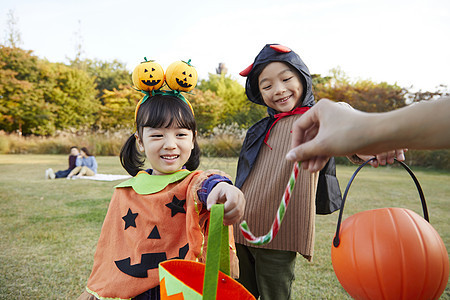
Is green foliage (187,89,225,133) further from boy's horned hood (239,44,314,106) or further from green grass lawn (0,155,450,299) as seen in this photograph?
boy's horned hood (239,44,314,106)

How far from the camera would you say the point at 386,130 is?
83cm

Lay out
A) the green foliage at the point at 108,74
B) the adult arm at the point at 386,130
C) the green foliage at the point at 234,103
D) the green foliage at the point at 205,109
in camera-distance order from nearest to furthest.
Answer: the adult arm at the point at 386,130 → the green foliage at the point at 234,103 → the green foliage at the point at 205,109 → the green foliage at the point at 108,74

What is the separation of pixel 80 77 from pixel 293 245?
26.3 meters

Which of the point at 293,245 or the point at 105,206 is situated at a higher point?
the point at 293,245

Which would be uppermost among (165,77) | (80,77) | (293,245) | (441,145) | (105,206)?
(80,77)

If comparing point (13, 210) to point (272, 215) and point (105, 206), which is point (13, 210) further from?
point (272, 215)

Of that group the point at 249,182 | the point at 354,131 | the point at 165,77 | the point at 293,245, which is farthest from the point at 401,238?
the point at 165,77

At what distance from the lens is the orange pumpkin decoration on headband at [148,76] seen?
176 cm

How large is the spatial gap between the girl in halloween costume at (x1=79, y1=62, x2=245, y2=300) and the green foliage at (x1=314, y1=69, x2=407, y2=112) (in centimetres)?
1496

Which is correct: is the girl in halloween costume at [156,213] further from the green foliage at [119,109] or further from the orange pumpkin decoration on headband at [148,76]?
the green foliage at [119,109]

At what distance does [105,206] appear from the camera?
5859mm

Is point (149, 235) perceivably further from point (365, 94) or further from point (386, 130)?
point (365, 94)

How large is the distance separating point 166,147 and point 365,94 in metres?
15.8

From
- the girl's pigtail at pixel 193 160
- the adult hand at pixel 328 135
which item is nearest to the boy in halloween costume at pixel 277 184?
the girl's pigtail at pixel 193 160
